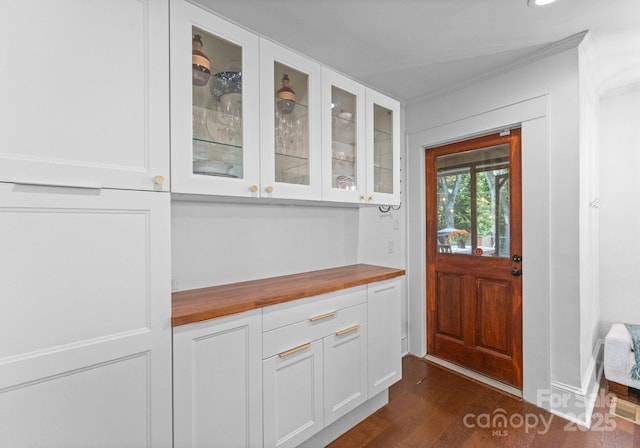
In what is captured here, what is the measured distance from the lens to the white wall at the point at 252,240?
A: 65.2 inches

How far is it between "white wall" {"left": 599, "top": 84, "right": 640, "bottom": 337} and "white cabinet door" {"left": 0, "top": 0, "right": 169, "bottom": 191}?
3.58 m

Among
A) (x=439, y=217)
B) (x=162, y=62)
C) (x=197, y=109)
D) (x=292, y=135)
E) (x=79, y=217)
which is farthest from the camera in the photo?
(x=439, y=217)

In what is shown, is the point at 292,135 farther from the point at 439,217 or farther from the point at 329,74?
the point at 439,217

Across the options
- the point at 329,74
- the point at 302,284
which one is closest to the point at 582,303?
the point at 302,284

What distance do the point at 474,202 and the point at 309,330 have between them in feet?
5.98

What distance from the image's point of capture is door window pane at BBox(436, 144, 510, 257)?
2383 millimetres

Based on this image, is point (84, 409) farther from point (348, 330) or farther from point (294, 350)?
point (348, 330)

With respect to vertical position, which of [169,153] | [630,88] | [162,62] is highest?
[630,88]

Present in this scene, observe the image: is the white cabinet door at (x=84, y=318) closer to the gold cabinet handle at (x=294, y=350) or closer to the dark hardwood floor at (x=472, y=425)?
the gold cabinet handle at (x=294, y=350)

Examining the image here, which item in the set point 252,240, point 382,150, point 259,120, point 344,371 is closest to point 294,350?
point 344,371

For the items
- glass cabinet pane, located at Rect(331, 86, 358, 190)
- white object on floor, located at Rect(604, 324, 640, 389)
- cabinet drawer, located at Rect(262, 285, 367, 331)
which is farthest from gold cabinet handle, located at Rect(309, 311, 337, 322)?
white object on floor, located at Rect(604, 324, 640, 389)

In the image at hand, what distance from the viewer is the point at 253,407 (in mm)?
1390

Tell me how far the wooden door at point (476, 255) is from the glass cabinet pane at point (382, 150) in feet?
2.44

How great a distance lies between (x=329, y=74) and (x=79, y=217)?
1502 mm
